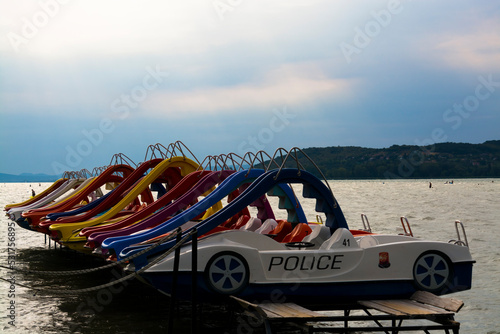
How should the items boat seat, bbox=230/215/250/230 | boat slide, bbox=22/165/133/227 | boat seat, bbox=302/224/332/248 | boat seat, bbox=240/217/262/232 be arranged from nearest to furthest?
boat seat, bbox=302/224/332/248 < boat seat, bbox=240/217/262/232 < boat seat, bbox=230/215/250/230 < boat slide, bbox=22/165/133/227

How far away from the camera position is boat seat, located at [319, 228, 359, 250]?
11391 mm

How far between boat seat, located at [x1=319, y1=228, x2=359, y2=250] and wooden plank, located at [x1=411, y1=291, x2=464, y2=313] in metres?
1.34

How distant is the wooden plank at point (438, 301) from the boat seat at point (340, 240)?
134 centimetres

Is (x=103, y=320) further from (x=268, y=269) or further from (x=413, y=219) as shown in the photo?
(x=413, y=219)

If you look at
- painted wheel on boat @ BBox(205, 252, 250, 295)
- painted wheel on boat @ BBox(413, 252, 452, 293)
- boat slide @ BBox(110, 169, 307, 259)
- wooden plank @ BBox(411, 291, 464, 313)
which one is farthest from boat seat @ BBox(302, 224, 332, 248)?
painted wheel on boat @ BBox(205, 252, 250, 295)

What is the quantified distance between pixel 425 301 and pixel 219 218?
3782mm

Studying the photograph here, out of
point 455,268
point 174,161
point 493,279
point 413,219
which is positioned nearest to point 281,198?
point 455,268

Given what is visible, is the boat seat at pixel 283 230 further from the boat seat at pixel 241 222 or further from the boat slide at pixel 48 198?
the boat slide at pixel 48 198

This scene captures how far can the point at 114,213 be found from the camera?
62.0 feet

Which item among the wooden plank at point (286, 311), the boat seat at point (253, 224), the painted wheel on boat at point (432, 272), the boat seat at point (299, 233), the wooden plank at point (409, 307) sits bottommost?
the wooden plank at point (409, 307)

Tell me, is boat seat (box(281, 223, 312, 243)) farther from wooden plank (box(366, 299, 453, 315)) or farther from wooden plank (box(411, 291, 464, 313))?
wooden plank (box(411, 291, 464, 313))

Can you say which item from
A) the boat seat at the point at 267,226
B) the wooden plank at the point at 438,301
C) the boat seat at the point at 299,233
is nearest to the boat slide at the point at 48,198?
the boat seat at the point at 267,226

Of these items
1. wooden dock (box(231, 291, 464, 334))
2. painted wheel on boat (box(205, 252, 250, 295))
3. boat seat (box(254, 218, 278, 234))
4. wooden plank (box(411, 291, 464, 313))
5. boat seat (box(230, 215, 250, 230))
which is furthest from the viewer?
boat seat (box(230, 215, 250, 230))

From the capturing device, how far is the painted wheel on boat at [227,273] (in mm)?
10586
